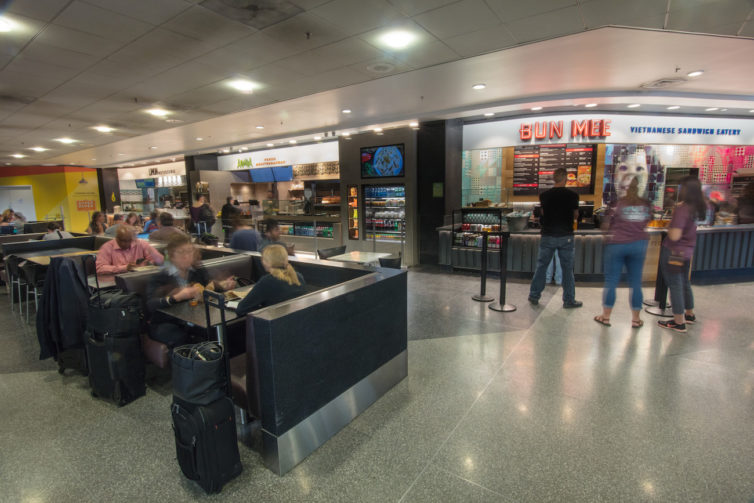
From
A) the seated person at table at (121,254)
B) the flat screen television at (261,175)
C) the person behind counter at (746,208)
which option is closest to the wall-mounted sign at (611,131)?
the person behind counter at (746,208)

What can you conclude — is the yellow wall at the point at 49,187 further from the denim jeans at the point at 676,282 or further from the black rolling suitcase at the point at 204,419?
the denim jeans at the point at 676,282

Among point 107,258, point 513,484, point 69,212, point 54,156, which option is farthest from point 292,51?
point 69,212

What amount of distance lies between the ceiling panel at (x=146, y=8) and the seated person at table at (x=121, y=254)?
2.09 meters

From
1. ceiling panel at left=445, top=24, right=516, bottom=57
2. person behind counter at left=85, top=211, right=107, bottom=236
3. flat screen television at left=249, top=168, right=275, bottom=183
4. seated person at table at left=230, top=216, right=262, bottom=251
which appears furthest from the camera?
flat screen television at left=249, top=168, right=275, bottom=183

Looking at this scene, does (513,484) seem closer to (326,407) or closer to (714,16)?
(326,407)

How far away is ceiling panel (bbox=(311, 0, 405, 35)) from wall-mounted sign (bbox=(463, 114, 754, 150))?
189 inches

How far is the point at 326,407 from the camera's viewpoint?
2.32 m

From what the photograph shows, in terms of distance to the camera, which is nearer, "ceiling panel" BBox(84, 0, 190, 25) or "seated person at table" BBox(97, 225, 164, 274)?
"ceiling panel" BBox(84, 0, 190, 25)

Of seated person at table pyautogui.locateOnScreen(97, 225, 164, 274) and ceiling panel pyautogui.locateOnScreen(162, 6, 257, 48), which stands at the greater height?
ceiling panel pyautogui.locateOnScreen(162, 6, 257, 48)

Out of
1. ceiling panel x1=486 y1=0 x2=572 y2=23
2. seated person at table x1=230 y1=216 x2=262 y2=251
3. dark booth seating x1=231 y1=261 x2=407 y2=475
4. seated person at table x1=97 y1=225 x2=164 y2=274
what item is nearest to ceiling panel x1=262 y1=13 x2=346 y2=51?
ceiling panel x1=486 y1=0 x2=572 y2=23

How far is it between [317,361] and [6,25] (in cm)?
408

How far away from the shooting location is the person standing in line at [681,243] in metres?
3.67

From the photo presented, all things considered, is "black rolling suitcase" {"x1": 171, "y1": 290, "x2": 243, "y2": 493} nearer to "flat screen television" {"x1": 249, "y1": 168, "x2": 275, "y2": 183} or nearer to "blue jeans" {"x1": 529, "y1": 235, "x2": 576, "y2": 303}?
"blue jeans" {"x1": 529, "y1": 235, "x2": 576, "y2": 303}

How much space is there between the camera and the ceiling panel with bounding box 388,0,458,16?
2.95 meters
